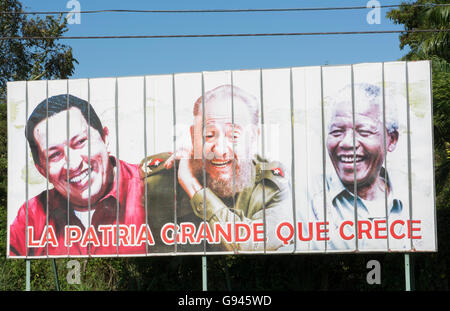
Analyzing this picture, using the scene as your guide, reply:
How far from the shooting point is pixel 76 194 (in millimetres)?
7078

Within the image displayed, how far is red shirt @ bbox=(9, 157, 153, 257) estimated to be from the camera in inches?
273

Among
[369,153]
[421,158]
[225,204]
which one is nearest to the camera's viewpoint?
[421,158]

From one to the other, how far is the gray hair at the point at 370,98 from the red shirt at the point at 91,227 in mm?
3114

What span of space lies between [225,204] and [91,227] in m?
2.06

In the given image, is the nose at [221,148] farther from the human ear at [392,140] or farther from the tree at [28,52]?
the tree at [28,52]

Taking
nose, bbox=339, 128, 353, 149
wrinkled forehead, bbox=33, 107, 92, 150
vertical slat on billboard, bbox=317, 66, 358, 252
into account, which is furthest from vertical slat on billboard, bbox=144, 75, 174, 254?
nose, bbox=339, 128, 353, 149

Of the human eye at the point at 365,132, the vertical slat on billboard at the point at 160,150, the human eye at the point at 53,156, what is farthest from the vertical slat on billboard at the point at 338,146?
the human eye at the point at 53,156

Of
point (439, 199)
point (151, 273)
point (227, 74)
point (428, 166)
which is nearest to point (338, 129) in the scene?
point (428, 166)

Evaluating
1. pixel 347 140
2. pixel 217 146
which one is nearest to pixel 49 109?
pixel 217 146

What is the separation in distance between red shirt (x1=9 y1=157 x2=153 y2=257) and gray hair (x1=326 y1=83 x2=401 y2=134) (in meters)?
3.11

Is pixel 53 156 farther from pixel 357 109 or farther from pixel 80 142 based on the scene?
pixel 357 109

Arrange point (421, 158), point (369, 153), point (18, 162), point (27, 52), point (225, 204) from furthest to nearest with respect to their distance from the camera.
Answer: point (27, 52)
point (18, 162)
point (225, 204)
point (369, 153)
point (421, 158)

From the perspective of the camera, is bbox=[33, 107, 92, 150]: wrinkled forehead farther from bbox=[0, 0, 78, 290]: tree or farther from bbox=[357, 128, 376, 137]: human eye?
bbox=[0, 0, 78, 290]: tree

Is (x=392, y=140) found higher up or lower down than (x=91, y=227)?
higher up
